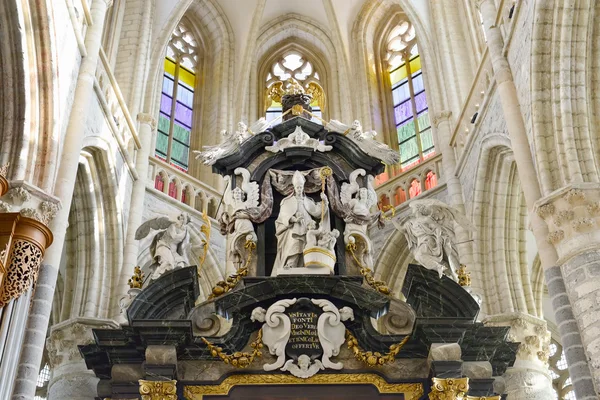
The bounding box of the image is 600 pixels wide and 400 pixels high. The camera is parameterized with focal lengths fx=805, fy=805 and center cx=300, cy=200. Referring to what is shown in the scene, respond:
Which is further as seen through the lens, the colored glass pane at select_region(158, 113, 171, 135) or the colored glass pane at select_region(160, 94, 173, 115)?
the colored glass pane at select_region(160, 94, 173, 115)

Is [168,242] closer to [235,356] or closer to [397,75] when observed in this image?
[235,356]

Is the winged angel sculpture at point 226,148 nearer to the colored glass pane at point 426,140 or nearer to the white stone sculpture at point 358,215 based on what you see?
the white stone sculpture at point 358,215

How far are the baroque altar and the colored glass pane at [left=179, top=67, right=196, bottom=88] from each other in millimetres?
10880

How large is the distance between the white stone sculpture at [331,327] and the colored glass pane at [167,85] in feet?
37.4

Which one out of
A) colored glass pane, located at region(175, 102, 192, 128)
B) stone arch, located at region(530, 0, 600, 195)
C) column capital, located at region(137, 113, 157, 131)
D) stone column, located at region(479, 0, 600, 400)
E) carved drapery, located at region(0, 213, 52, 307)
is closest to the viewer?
carved drapery, located at region(0, 213, 52, 307)

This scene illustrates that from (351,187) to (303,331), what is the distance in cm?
201

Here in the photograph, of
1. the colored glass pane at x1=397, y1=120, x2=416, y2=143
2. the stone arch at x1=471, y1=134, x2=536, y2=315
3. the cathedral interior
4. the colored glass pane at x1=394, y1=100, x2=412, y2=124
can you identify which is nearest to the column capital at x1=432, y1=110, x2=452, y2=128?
the cathedral interior

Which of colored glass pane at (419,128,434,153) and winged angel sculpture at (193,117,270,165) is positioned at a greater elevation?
colored glass pane at (419,128,434,153)

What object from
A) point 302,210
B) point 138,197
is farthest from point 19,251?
point 138,197

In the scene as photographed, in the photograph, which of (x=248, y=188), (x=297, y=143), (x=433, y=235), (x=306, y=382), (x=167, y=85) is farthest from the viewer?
(x=167, y=85)

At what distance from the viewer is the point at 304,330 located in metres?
6.74

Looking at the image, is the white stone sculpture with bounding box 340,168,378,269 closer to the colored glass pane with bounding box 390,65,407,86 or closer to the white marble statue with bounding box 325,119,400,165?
the white marble statue with bounding box 325,119,400,165

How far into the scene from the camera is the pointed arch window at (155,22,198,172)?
1673 cm

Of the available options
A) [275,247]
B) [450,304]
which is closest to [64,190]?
[275,247]
